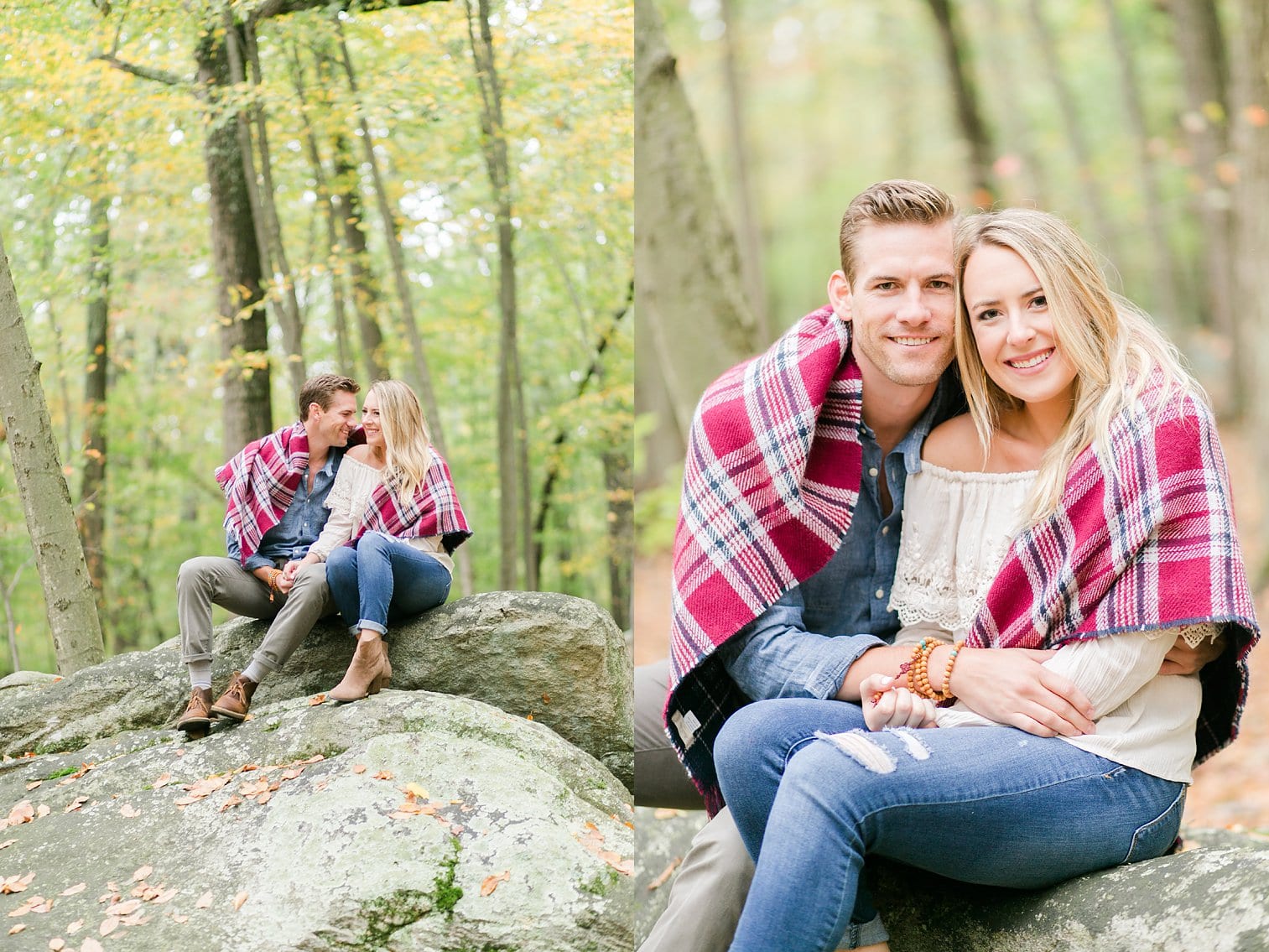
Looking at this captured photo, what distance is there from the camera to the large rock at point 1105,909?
5.37 feet

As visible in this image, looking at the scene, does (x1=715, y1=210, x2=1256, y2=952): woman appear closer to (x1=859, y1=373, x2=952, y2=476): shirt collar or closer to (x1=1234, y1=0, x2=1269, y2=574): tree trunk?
Result: (x1=859, y1=373, x2=952, y2=476): shirt collar

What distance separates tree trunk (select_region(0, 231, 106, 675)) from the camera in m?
2.39

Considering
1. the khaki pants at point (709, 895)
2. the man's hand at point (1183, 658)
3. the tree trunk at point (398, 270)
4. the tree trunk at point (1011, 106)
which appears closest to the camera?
the man's hand at point (1183, 658)

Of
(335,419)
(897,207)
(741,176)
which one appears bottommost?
(335,419)

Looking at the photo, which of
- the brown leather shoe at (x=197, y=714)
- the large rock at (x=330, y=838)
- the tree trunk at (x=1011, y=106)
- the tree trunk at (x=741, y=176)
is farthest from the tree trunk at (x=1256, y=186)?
the tree trunk at (x=1011, y=106)

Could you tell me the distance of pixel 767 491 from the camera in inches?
82.0

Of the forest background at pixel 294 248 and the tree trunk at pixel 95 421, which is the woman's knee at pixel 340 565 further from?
the tree trunk at pixel 95 421

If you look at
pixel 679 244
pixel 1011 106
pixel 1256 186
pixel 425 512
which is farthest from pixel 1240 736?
pixel 1011 106

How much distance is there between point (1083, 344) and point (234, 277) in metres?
1.71

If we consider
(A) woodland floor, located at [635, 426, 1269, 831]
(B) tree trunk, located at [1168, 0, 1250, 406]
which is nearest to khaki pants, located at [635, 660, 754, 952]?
(A) woodland floor, located at [635, 426, 1269, 831]

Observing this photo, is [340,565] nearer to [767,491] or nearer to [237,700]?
[237,700]

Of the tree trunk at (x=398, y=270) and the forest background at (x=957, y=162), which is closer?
the tree trunk at (x=398, y=270)

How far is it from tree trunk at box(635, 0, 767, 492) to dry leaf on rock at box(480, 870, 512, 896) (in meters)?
2.34

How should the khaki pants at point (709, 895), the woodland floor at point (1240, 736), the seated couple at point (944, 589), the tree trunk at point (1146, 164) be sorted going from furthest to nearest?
the tree trunk at point (1146, 164) → the woodland floor at point (1240, 736) → the khaki pants at point (709, 895) → the seated couple at point (944, 589)
